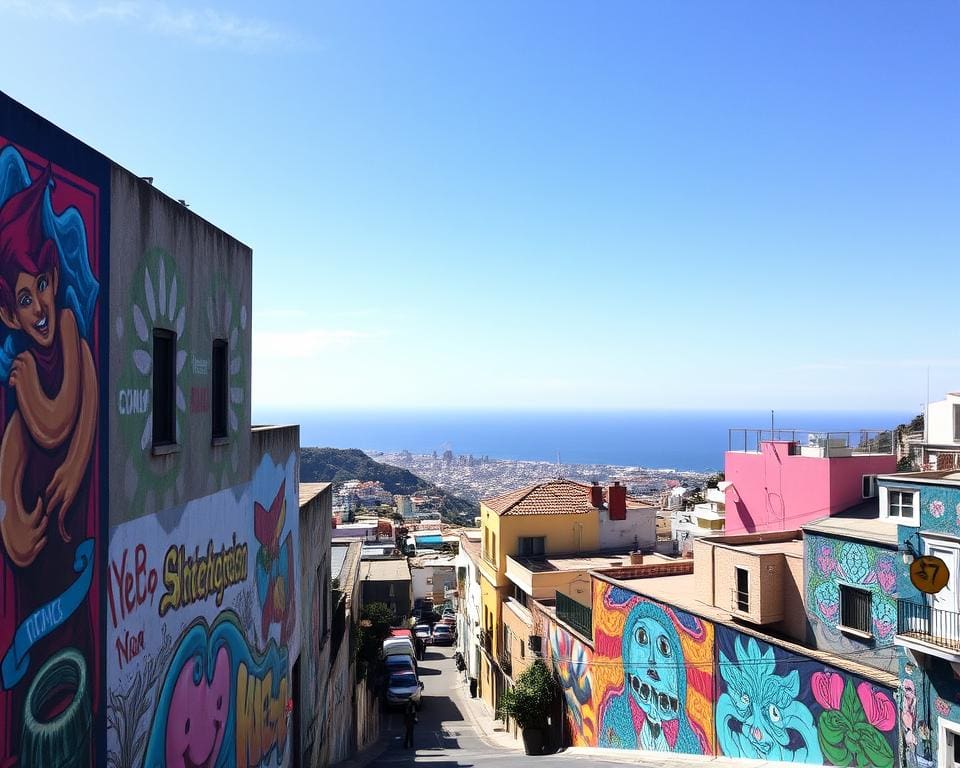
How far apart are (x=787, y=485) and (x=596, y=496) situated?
11.8 meters

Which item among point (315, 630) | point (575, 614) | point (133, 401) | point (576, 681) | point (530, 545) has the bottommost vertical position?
point (576, 681)

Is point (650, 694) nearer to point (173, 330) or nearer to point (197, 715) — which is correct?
point (197, 715)

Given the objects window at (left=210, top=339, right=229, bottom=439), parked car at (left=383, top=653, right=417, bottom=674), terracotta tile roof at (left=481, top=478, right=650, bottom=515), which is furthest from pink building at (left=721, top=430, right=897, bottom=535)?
window at (left=210, top=339, right=229, bottom=439)

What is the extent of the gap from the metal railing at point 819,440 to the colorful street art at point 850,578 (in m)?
6.34

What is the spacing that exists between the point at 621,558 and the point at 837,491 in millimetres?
12832

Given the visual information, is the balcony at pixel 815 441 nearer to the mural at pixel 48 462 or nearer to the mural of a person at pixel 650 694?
the mural of a person at pixel 650 694

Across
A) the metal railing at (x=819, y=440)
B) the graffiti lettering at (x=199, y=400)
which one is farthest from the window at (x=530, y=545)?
the graffiti lettering at (x=199, y=400)

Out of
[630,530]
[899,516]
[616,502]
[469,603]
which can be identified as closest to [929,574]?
[899,516]

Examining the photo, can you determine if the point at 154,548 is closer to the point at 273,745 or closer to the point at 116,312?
the point at 116,312

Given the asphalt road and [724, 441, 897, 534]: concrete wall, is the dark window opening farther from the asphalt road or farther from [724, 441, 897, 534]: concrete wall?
[724, 441, 897, 534]: concrete wall

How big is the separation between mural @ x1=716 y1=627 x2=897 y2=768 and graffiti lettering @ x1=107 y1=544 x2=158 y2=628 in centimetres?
1316

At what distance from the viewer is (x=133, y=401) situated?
23.6ft

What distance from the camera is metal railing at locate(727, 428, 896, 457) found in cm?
2257

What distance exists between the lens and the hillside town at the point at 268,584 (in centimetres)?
572
